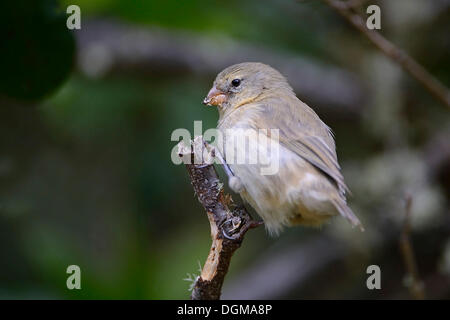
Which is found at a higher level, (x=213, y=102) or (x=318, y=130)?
(x=213, y=102)

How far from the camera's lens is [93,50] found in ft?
20.4

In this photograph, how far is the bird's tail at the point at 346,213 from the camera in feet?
10.4

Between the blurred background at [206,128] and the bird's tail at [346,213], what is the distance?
7.43 feet

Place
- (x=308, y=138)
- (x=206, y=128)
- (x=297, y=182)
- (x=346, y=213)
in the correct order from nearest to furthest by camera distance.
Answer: (x=346, y=213) < (x=297, y=182) < (x=308, y=138) < (x=206, y=128)

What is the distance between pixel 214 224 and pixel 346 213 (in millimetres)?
641

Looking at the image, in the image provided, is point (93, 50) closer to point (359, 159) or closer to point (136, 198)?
point (136, 198)

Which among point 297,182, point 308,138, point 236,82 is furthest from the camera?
point 236,82

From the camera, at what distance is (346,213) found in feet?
10.6

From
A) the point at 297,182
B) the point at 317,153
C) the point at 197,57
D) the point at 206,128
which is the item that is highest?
the point at 197,57

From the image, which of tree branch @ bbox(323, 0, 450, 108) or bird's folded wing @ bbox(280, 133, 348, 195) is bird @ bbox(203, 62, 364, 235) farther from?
tree branch @ bbox(323, 0, 450, 108)

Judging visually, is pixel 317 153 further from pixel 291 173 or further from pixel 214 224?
pixel 214 224

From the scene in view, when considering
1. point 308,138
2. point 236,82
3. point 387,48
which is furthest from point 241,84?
point 387,48
